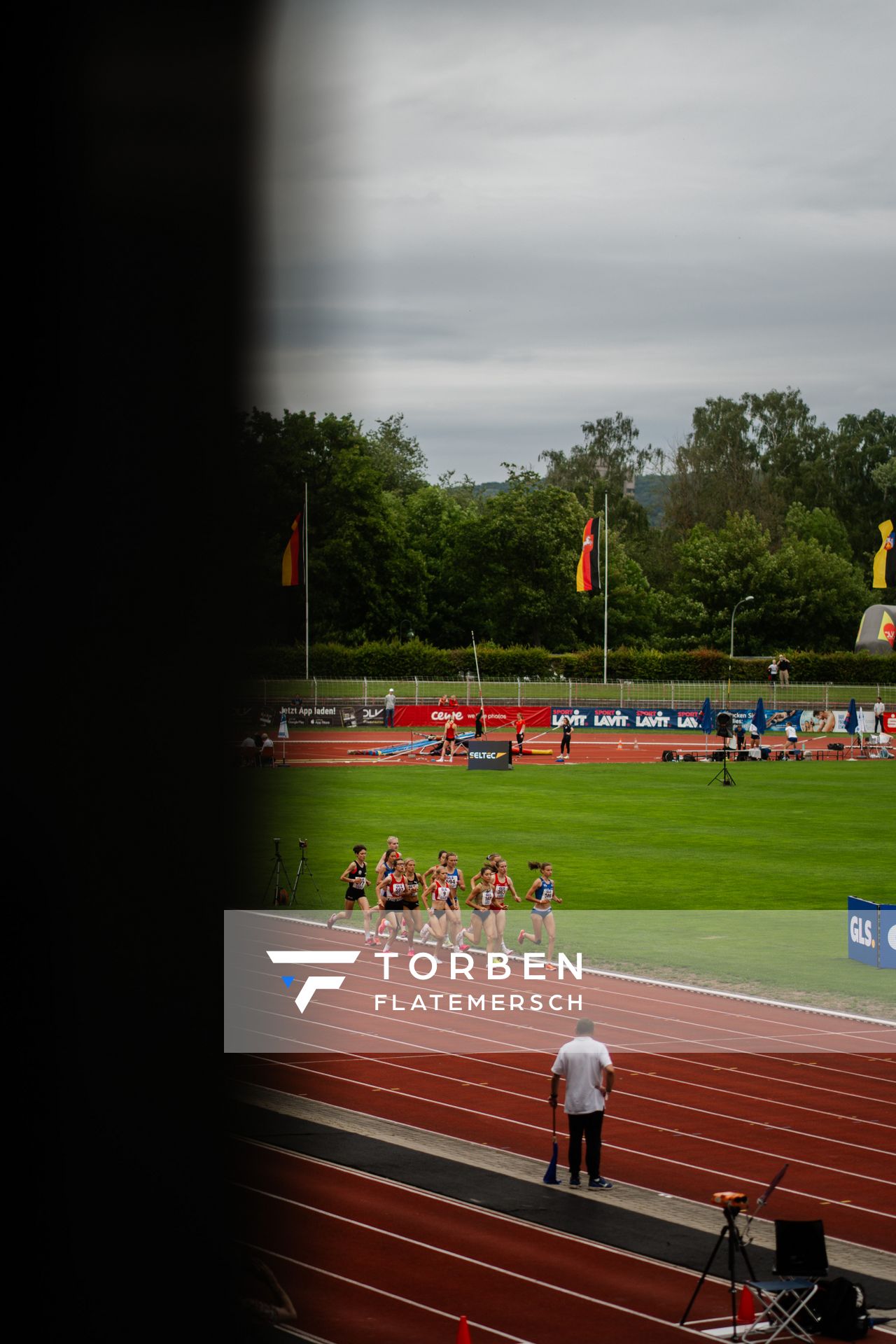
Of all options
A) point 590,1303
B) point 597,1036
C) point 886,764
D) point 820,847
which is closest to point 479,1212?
point 590,1303

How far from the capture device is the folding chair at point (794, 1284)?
8289 millimetres

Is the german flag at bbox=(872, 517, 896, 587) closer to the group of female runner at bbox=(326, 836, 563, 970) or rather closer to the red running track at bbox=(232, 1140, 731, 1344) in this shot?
the group of female runner at bbox=(326, 836, 563, 970)

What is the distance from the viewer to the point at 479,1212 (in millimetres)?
10320

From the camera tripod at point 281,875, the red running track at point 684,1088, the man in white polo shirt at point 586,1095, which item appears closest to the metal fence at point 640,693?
the red running track at point 684,1088

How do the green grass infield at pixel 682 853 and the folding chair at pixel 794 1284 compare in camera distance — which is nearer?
the folding chair at pixel 794 1284

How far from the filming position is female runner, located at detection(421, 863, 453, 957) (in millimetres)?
19469

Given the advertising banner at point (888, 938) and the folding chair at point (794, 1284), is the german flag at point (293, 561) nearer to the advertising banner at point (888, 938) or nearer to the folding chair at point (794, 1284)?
the folding chair at point (794, 1284)

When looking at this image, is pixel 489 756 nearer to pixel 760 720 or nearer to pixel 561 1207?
pixel 760 720

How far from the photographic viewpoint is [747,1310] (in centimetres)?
863

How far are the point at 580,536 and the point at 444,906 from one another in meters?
60.4

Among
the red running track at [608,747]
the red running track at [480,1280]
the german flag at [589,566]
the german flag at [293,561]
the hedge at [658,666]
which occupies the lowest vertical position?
the red running track at [480,1280]

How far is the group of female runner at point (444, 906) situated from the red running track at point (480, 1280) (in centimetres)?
873

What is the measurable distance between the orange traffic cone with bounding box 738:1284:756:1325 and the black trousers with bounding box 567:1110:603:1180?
233 centimetres

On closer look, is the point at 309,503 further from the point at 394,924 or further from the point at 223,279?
the point at 394,924
